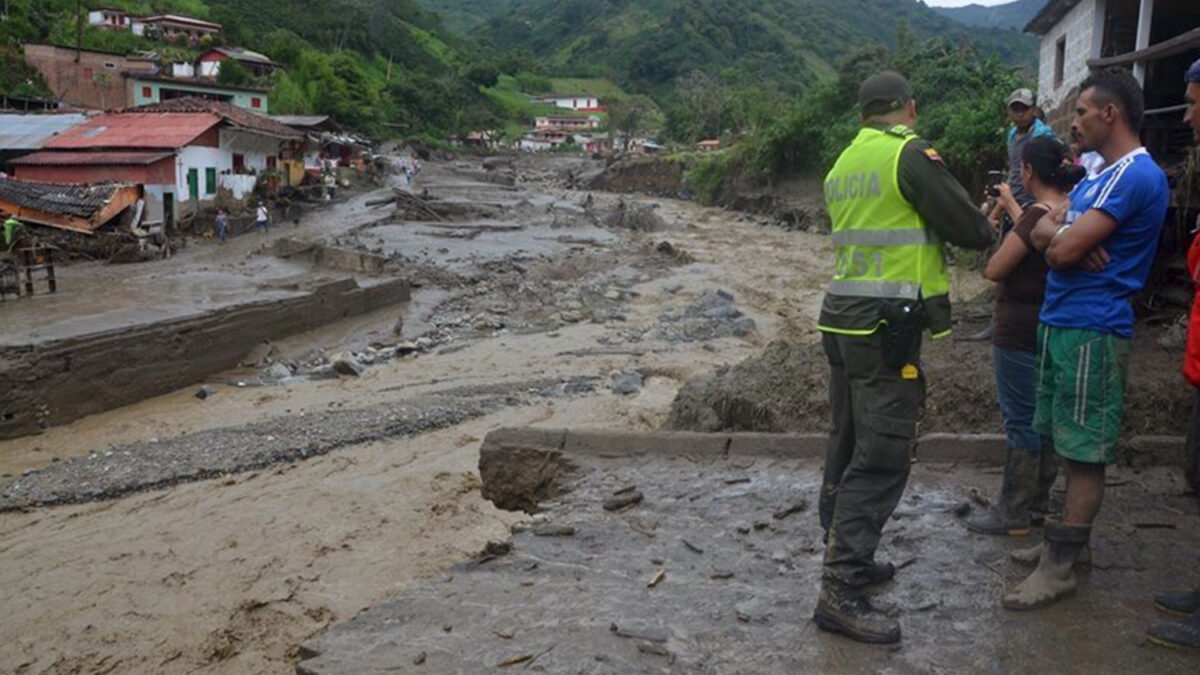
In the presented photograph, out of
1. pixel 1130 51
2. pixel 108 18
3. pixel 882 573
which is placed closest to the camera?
pixel 882 573

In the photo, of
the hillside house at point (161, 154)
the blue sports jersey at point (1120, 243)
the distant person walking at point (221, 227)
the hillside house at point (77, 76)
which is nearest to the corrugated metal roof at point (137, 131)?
the hillside house at point (161, 154)

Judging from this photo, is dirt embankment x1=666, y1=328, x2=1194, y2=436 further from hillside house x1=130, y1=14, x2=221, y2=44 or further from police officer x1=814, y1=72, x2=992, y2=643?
hillside house x1=130, y1=14, x2=221, y2=44

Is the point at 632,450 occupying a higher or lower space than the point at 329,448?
higher

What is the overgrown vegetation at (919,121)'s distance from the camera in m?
20.3

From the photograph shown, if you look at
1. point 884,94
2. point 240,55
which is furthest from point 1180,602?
point 240,55

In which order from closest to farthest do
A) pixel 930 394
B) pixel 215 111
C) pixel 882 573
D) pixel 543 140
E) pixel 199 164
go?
1. pixel 882 573
2. pixel 930 394
3. pixel 199 164
4. pixel 215 111
5. pixel 543 140

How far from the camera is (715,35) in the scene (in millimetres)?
115875

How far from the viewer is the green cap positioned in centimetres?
339

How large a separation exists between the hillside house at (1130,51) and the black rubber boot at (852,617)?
644 centimetres

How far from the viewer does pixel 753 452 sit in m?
5.60

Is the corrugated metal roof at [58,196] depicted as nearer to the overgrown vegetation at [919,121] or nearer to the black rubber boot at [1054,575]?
the overgrown vegetation at [919,121]

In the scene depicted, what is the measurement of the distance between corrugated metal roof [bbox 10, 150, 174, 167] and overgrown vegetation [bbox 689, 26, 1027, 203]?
22851 millimetres

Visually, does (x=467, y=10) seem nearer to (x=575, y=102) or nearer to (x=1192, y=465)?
(x=575, y=102)

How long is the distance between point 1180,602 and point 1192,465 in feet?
1.75
